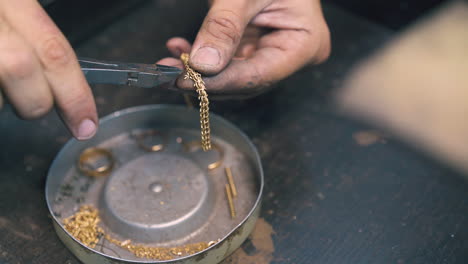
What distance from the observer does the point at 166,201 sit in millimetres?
892

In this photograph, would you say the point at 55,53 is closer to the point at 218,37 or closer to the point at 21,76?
the point at 21,76

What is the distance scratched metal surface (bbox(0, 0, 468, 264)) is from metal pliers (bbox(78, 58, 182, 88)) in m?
0.33

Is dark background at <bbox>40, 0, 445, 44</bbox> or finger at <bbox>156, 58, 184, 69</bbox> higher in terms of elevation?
finger at <bbox>156, 58, 184, 69</bbox>

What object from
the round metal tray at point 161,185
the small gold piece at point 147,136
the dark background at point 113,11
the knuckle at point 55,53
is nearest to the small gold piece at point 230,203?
the round metal tray at point 161,185

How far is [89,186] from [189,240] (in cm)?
27

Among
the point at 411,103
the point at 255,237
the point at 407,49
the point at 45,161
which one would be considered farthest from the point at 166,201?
the point at 407,49

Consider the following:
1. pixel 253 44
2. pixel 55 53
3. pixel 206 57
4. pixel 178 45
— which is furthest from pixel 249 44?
pixel 55 53

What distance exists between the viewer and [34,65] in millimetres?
640

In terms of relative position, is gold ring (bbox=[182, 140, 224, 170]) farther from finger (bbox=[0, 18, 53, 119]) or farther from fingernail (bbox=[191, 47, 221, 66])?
finger (bbox=[0, 18, 53, 119])

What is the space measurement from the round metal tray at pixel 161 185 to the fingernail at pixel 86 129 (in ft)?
0.51

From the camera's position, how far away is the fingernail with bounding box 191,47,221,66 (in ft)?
2.63

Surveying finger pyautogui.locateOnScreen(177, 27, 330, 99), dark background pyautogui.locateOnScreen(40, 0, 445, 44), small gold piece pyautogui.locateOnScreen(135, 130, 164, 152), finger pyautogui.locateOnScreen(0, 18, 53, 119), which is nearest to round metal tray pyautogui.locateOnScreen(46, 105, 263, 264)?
small gold piece pyautogui.locateOnScreen(135, 130, 164, 152)

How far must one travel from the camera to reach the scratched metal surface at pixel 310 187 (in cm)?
83

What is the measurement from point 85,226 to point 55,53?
366 millimetres
